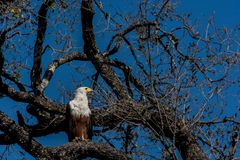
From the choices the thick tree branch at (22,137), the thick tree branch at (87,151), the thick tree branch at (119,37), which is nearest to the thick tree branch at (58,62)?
the thick tree branch at (119,37)

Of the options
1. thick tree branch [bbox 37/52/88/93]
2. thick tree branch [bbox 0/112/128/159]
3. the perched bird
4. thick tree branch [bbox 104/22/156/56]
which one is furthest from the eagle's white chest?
thick tree branch [bbox 0/112/128/159]

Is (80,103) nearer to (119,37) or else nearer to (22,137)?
(119,37)

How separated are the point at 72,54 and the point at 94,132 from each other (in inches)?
45.9

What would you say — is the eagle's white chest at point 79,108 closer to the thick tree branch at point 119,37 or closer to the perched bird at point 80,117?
the perched bird at point 80,117

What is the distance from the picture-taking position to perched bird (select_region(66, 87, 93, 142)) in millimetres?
9922

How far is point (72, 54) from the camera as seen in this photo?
10195 millimetres

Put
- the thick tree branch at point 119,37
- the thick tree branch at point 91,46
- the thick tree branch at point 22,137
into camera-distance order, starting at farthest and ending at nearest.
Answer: the thick tree branch at point 91,46 → the thick tree branch at point 119,37 → the thick tree branch at point 22,137

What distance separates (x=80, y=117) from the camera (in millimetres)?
10109

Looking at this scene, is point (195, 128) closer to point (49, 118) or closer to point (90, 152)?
point (90, 152)

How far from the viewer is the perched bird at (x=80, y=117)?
992cm

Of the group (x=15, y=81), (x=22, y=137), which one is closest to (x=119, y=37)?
(x=15, y=81)

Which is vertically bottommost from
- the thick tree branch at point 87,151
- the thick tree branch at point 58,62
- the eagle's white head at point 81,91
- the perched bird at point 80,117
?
the thick tree branch at point 87,151

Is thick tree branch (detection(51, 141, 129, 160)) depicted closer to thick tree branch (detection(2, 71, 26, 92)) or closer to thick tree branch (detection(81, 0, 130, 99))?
thick tree branch (detection(81, 0, 130, 99))

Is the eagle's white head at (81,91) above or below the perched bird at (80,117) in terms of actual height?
above
